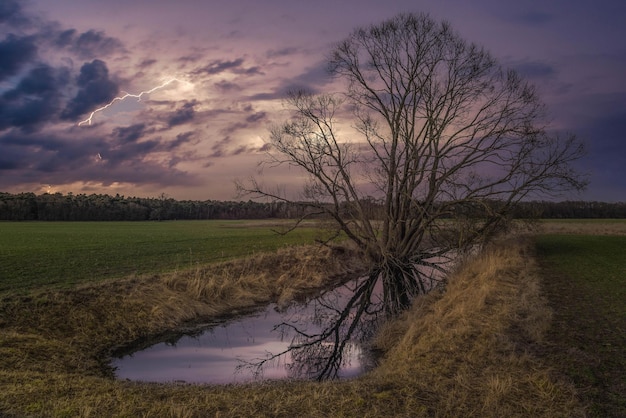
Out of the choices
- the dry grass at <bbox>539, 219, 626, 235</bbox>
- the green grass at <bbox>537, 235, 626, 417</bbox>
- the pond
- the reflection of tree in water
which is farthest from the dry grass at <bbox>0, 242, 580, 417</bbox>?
the dry grass at <bbox>539, 219, 626, 235</bbox>

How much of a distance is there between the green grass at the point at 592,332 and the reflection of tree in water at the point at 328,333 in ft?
15.6

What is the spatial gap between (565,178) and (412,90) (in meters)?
9.65

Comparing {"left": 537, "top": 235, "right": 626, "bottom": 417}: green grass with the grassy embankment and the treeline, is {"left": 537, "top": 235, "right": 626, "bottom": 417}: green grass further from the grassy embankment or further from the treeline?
the treeline

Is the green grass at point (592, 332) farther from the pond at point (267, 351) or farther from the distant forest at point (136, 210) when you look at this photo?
the distant forest at point (136, 210)

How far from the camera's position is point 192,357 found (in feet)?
43.8

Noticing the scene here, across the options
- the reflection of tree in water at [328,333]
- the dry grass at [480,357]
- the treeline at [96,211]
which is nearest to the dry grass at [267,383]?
the dry grass at [480,357]

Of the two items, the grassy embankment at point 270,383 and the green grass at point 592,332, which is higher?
the green grass at point 592,332

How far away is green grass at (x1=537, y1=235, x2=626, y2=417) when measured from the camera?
7781 millimetres

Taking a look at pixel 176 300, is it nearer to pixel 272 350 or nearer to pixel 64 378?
pixel 272 350

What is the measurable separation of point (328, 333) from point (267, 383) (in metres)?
6.24

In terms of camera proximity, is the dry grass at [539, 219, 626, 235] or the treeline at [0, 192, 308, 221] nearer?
the dry grass at [539, 219, 626, 235]

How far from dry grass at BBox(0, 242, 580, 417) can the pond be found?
88 cm

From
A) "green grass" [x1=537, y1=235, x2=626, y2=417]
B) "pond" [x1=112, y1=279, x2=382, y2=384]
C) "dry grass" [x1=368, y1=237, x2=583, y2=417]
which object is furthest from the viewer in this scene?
"pond" [x1=112, y1=279, x2=382, y2=384]

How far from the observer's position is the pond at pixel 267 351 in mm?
11984
